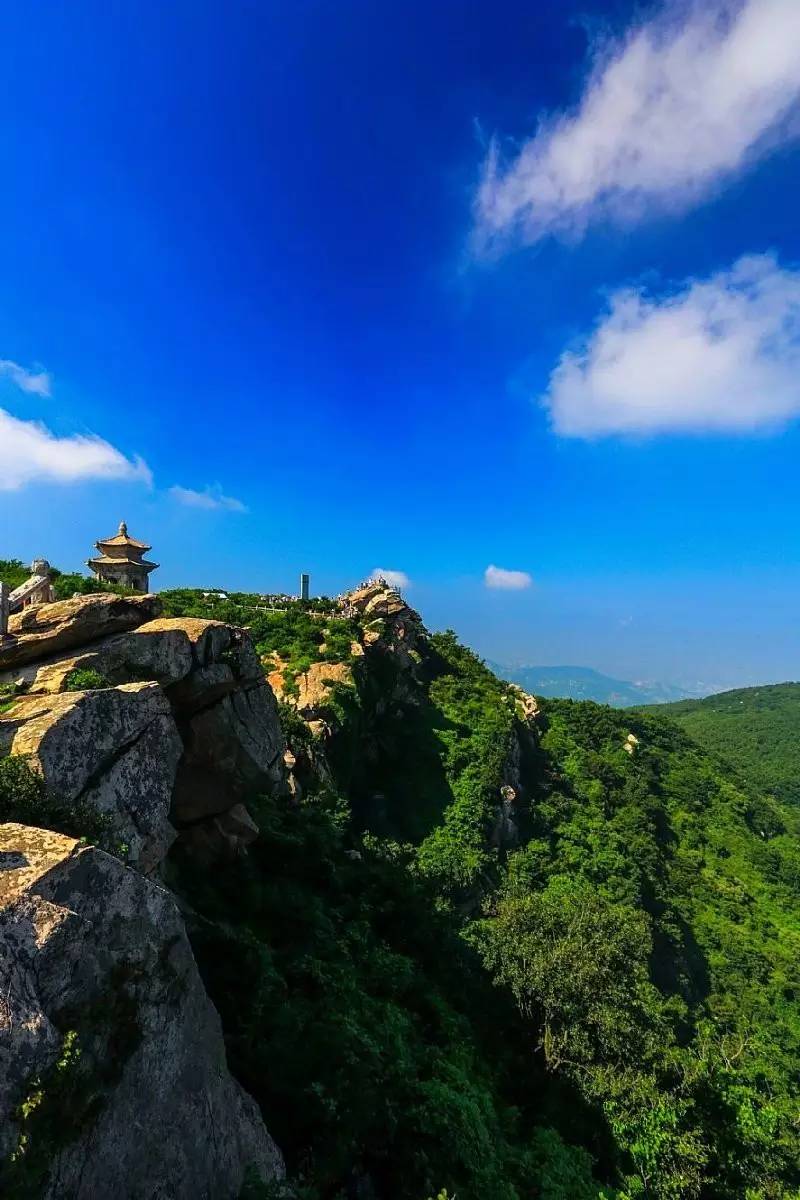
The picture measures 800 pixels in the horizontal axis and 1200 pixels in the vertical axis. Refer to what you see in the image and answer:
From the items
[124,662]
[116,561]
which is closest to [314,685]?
[116,561]

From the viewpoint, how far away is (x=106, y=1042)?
7.68 m

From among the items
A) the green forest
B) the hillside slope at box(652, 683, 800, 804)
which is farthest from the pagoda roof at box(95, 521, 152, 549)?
the hillside slope at box(652, 683, 800, 804)

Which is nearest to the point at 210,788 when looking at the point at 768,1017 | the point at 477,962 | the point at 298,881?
the point at 298,881

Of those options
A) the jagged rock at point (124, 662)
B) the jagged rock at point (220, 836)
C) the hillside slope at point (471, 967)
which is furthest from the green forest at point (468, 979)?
the jagged rock at point (124, 662)

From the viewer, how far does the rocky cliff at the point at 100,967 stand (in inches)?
267

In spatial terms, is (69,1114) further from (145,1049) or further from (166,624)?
(166,624)

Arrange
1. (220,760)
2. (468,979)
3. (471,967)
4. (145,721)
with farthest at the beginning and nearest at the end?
(471,967) → (468,979) → (220,760) → (145,721)

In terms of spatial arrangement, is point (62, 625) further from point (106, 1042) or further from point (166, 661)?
point (106, 1042)

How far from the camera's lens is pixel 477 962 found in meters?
22.5

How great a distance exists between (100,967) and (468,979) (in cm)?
1707

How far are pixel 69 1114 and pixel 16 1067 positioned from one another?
3.45 ft

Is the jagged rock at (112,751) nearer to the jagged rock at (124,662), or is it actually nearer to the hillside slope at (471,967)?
the jagged rock at (124,662)

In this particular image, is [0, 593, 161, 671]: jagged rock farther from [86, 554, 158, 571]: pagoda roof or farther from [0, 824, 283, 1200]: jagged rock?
[86, 554, 158, 571]: pagoda roof

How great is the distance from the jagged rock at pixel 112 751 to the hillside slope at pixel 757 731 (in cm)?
10643
